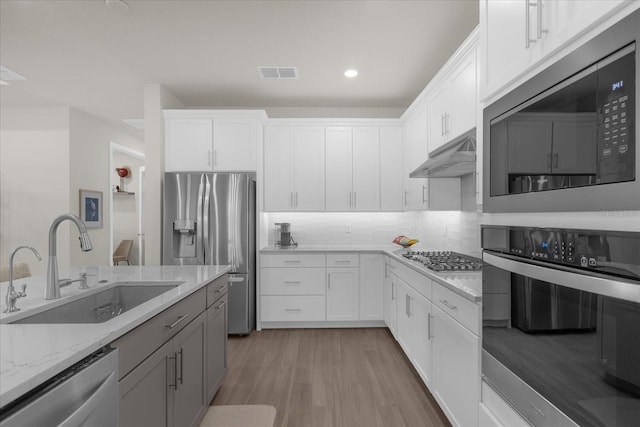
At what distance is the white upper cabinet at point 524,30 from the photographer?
2.77 feet

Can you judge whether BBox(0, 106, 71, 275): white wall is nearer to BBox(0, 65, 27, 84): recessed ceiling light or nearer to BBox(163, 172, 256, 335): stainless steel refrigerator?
BBox(0, 65, 27, 84): recessed ceiling light

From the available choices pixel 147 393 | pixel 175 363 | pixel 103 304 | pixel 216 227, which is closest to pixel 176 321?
pixel 175 363

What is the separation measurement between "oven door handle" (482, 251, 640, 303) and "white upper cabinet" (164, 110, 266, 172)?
327cm

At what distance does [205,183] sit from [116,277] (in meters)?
1.82

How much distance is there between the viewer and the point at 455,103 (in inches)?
94.0

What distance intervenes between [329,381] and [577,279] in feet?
7.46

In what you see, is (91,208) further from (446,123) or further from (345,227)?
(446,123)

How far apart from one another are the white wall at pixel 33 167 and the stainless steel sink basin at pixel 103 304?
3.89 metres

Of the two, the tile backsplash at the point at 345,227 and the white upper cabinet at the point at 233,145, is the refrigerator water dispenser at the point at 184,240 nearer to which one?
the white upper cabinet at the point at 233,145

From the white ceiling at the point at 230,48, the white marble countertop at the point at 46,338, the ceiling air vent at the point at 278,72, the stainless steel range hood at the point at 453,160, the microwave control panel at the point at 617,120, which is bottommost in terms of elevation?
the white marble countertop at the point at 46,338

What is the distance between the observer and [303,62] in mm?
3309

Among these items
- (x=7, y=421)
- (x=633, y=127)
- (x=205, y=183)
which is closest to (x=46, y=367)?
(x=7, y=421)

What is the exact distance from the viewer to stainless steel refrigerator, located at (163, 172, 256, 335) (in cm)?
367

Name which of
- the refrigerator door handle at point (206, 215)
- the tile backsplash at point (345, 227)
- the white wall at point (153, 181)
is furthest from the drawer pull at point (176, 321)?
the tile backsplash at point (345, 227)
